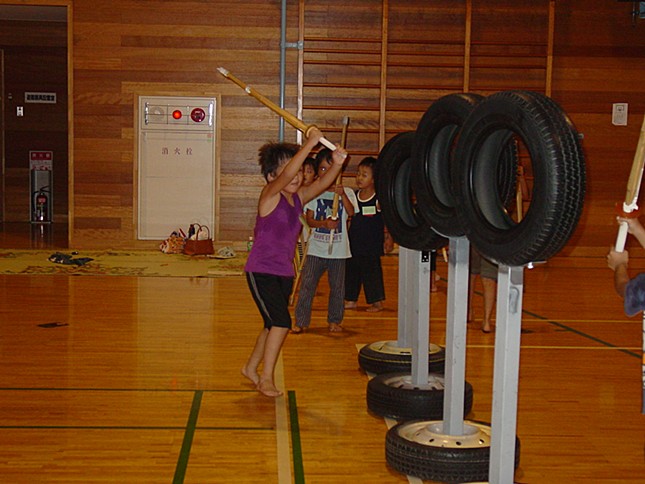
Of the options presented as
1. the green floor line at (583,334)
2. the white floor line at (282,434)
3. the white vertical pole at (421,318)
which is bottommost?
the white floor line at (282,434)

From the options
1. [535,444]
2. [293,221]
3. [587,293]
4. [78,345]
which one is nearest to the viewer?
[535,444]

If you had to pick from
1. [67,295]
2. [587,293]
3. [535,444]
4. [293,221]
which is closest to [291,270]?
[293,221]

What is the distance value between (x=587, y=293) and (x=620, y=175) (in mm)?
3316

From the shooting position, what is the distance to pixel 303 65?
10461 mm

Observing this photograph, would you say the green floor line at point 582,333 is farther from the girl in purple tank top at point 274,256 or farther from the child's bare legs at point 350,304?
the girl in purple tank top at point 274,256

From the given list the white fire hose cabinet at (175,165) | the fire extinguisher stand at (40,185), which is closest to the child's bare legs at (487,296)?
the white fire hose cabinet at (175,165)

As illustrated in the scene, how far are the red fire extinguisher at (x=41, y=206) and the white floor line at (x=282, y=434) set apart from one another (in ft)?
35.4

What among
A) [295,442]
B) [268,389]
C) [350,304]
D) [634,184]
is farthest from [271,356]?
[350,304]

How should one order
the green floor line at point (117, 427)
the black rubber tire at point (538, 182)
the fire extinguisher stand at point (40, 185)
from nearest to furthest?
the black rubber tire at point (538, 182), the green floor line at point (117, 427), the fire extinguisher stand at point (40, 185)

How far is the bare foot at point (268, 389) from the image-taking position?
4.15 m

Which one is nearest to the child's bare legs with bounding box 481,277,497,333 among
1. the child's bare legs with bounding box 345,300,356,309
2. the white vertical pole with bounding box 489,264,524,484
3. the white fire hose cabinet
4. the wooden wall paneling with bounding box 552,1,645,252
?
the child's bare legs with bounding box 345,300,356,309

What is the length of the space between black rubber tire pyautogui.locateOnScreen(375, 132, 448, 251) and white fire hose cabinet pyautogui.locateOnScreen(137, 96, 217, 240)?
21.7ft

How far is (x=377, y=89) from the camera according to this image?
1054cm

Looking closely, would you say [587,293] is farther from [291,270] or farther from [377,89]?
[291,270]
